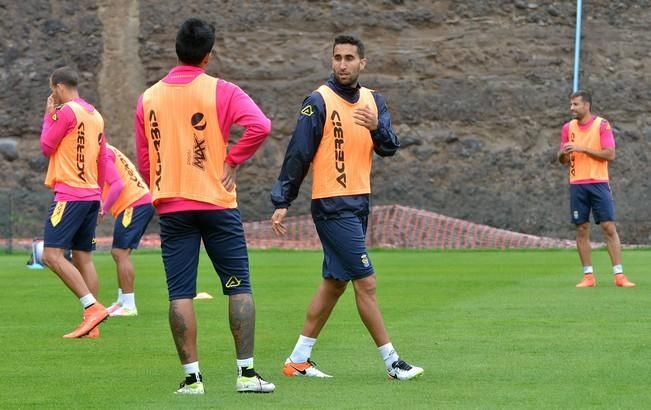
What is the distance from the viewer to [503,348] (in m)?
10.4

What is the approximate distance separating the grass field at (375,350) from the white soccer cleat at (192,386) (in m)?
0.10

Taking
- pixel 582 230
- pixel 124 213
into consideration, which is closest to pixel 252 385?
pixel 124 213

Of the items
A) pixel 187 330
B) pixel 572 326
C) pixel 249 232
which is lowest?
pixel 249 232

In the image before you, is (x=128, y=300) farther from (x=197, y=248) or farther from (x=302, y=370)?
(x=197, y=248)

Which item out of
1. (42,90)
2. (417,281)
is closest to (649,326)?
(417,281)

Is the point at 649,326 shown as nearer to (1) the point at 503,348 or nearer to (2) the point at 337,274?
(1) the point at 503,348

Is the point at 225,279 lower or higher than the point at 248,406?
higher

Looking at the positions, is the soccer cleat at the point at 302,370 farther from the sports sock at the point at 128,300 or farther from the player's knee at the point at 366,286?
the sports sock at the point at 128,300

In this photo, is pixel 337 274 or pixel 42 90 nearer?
pixel 337 274

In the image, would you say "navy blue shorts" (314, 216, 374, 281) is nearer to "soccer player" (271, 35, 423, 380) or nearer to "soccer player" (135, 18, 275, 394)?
"soccer player" (271, 35, 423, 380)

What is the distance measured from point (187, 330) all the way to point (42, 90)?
1086 inches

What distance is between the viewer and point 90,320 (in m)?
11.5

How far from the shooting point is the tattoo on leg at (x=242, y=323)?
8211mm

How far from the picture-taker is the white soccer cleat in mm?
8133
